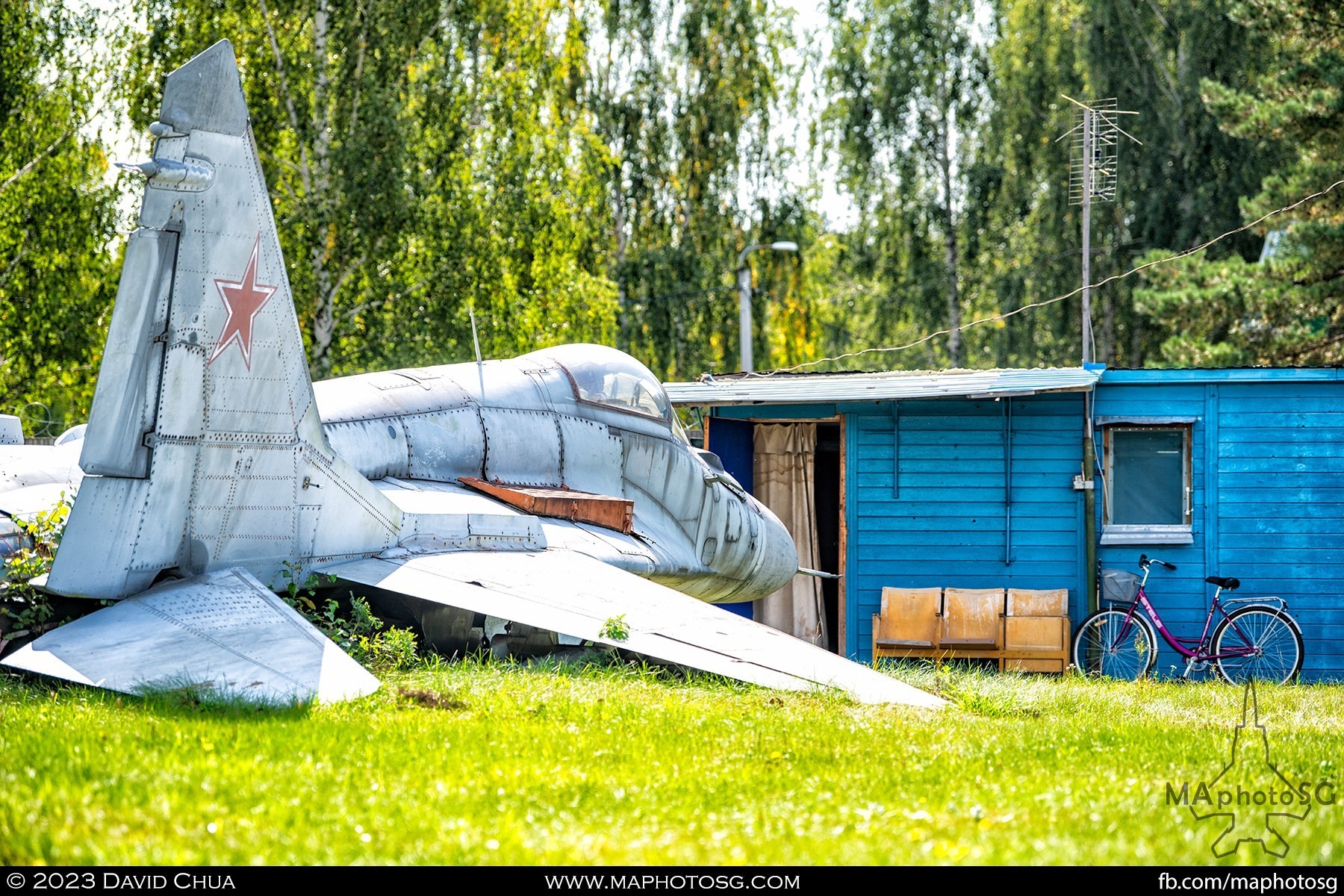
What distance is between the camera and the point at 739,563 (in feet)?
36.9

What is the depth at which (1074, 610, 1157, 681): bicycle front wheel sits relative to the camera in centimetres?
1308

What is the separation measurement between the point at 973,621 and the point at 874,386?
2772 millimetres

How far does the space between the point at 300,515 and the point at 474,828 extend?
3882mm

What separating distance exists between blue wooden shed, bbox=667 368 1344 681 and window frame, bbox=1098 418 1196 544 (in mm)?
17

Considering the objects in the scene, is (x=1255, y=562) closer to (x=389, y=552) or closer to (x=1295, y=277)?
(x=1295, y=277)

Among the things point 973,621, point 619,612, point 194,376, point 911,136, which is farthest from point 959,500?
point 911,136

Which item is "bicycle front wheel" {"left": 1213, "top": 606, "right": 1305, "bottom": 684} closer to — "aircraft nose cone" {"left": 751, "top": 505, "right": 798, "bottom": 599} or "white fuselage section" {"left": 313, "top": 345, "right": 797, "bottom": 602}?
"aircraft nose cone" {"left": 751, "top": 505, "right": 798, "bottom": 599}

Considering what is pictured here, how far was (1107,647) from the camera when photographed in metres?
13.3

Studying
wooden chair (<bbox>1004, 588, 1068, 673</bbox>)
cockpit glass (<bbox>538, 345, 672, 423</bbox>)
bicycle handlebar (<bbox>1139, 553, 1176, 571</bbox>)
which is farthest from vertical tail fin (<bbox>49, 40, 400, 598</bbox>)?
bicycle handlebar (<bbox>1139, 553, 1176, 571</bbox>)

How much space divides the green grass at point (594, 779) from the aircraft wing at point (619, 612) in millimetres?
188

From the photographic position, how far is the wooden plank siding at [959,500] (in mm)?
14539

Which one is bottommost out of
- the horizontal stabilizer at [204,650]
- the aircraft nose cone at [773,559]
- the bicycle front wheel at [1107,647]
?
the bicycle front wheel at [1107,647]

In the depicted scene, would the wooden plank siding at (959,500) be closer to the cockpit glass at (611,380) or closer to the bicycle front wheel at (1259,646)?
the bicycle front wheel at (1259,646)

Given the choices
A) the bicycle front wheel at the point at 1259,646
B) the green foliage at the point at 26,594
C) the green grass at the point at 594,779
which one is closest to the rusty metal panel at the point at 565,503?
the green grass at the point at 594,779
